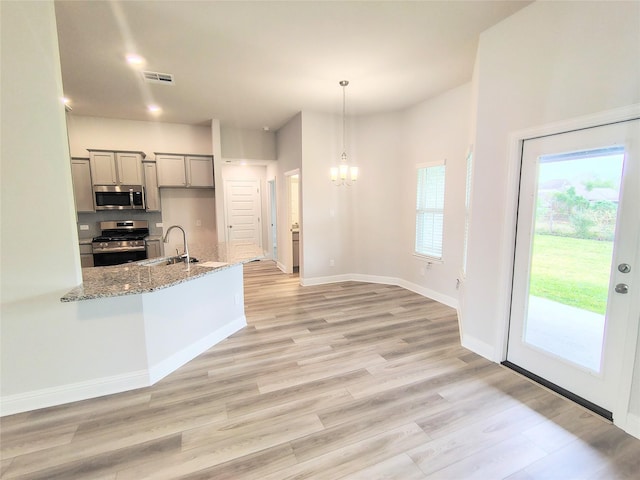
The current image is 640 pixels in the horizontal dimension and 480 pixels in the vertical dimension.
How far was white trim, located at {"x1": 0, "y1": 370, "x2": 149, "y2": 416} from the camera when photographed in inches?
84.9


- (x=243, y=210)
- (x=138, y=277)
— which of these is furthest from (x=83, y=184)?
(x=138, y=277)

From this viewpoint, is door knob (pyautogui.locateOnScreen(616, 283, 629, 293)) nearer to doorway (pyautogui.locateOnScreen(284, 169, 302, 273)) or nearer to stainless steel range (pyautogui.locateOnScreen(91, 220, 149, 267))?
doorway (pyautogui.locateOnScreen(284, 169, 302, 273))

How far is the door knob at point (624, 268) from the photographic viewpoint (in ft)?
6.29

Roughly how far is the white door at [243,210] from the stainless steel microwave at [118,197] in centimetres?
243

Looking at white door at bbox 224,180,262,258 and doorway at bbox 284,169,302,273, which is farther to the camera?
white door at bbox 224,180,262,258

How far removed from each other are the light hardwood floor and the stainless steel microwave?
11.4ft

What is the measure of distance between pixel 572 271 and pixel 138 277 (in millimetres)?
3513

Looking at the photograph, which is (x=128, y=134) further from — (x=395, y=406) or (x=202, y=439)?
(x=395, y=406)

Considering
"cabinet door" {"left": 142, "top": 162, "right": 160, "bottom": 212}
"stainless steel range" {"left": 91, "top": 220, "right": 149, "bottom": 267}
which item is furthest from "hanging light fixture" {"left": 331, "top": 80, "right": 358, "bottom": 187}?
"stainless steel range" {"left": 91, "top": 220, "right": 149, "bottom": 267}

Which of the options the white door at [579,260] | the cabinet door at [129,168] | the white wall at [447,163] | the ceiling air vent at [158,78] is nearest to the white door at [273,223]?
the cabinet door at [129,168]

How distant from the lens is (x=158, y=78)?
361 cm

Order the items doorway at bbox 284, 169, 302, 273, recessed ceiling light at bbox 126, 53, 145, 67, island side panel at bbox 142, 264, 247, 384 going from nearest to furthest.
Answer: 1. island side panel at bbox 142, 264, 247, 384
2. recessed ceiling light at bbox 126, 53, 145, 67
3. doorway at bbox 284, 169, 302, 273

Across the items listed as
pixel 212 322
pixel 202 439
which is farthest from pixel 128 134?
pixel 202 439

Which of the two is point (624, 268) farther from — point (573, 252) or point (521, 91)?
point (521, 91)
